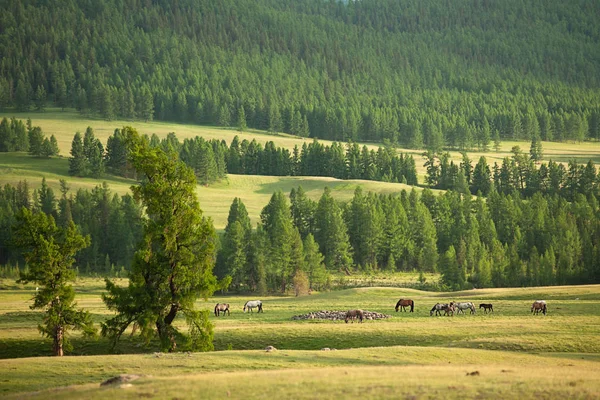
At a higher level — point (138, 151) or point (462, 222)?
point (138, 151)

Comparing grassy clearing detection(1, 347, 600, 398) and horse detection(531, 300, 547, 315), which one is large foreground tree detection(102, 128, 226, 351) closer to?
grassy clearing detection(1, 347, 600, 398)

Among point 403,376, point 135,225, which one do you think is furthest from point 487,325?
point 135,225

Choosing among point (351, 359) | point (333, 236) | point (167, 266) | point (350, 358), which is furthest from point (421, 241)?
point (351, 359)

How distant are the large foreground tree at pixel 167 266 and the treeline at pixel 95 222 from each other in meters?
84.5

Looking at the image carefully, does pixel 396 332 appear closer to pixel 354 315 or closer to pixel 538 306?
pixel 354 315

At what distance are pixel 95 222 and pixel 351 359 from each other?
12230 cm

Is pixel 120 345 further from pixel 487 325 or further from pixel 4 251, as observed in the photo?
pixel 4 251

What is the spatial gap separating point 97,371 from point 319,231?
10872 centimetres

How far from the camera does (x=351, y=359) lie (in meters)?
41.9

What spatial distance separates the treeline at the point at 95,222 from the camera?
5674 inches

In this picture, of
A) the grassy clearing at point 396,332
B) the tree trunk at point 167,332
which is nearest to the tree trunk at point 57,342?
the grassy clearing at point 396,332

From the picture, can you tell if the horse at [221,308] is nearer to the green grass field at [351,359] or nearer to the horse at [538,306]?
the green grass field at [351,359]

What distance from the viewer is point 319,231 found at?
147250 mm

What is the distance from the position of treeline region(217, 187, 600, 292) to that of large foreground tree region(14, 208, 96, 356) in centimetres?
6386
